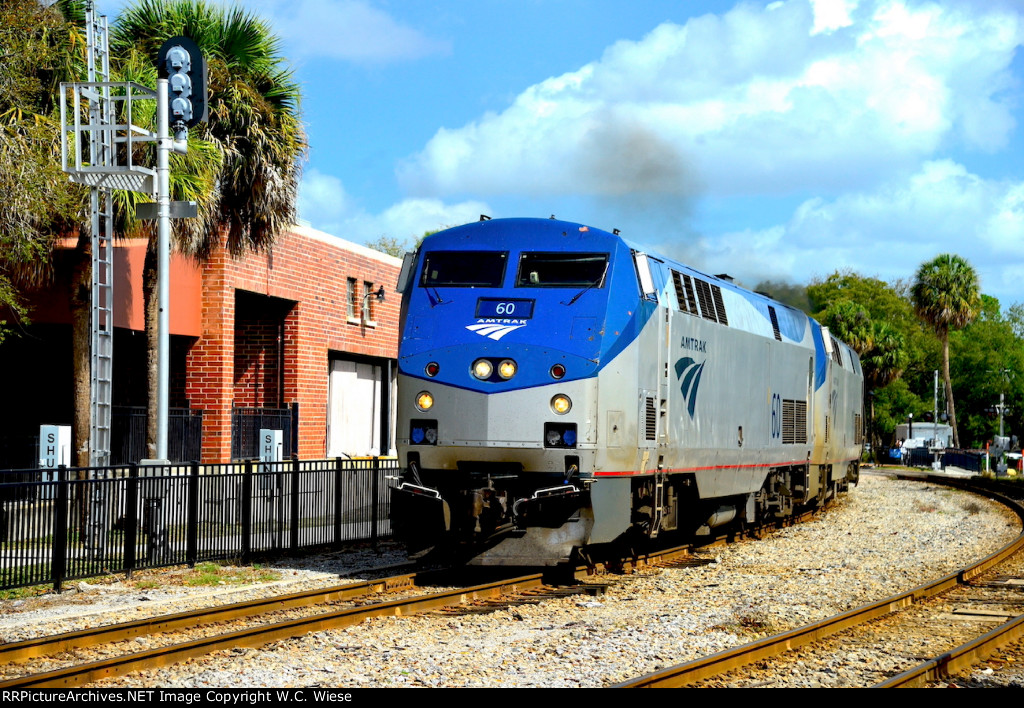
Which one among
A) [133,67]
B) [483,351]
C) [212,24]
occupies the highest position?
[212,24]

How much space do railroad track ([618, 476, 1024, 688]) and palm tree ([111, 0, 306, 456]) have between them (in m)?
13.3

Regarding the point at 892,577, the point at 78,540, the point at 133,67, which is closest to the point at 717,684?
the point at 892,577

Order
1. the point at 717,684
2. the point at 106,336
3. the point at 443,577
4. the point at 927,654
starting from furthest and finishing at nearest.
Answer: the point at 106,336, the point at 443,577, the point at 927,654, the point at 717,684

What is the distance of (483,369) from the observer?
12.9 m

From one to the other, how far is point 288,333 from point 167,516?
14.3 metres

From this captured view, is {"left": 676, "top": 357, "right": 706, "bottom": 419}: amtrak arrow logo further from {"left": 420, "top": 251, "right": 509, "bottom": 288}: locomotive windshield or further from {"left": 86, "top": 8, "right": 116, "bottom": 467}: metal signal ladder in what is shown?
{"left": 86, "top": 8, "right": 116, "bottom": 467}: metal signal ladder

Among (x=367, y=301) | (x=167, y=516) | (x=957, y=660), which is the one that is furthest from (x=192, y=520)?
(x=367, y=301)

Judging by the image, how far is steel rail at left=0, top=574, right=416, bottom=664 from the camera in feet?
29.8

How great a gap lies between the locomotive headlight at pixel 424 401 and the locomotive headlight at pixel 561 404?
4.50 ft

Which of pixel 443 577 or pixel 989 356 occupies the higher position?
pixel 989 356

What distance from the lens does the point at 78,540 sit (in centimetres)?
1401

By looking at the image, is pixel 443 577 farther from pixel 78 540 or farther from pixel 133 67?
pixel 133 67
